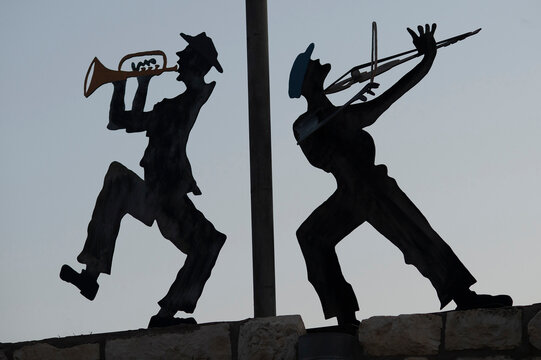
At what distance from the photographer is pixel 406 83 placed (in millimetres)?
6535

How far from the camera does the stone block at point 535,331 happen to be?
228 inches

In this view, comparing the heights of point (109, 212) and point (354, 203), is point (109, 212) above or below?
above

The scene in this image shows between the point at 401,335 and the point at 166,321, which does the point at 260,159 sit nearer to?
the point at 166,321

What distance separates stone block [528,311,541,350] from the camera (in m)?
5.78

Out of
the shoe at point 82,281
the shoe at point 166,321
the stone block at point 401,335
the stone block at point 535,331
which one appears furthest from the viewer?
the shoe at point 82,281

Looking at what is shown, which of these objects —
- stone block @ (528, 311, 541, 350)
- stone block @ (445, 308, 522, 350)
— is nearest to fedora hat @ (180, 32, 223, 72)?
stone block @ (445, 308, 522, 350)

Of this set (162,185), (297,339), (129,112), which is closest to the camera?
(297,339)

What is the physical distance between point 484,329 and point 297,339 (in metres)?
0.99

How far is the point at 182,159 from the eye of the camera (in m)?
7.29

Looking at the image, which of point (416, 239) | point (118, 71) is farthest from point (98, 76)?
point (416, 239)

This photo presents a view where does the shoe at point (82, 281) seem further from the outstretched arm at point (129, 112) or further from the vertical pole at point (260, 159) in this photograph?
the vertical pole at point (260, 159)

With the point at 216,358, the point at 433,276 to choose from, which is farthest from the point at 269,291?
the point at 433,276

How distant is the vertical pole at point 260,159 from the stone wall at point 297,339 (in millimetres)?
353

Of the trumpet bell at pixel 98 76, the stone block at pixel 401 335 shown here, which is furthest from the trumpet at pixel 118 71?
the stone block at pixel 401 335
